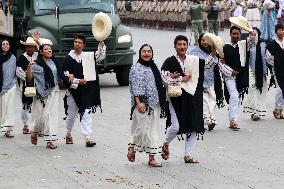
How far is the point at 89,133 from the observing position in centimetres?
1409

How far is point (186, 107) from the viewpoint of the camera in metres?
12.5

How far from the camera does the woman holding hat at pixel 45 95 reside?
14.1m

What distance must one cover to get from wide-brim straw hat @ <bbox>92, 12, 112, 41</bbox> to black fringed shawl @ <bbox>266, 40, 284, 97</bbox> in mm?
3791

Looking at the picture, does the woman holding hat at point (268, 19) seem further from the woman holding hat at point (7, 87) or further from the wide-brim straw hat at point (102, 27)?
the wide-brim straw hat at point (102, 27)

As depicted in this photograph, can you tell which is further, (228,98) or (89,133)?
(228,98)

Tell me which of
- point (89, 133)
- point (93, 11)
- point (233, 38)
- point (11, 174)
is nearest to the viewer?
point (11, 174)

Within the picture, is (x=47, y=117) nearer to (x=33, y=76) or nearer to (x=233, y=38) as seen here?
(x=33, y=76)

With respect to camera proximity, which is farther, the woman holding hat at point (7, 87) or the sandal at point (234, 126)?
the sandal at point (234, 126)

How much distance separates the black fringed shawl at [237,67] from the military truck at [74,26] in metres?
6.69

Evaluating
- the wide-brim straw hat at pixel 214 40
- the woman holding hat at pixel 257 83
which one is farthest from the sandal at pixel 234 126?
the wide-brim straw hat at pixel 214 40

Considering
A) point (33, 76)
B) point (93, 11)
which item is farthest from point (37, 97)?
point (93, 11)

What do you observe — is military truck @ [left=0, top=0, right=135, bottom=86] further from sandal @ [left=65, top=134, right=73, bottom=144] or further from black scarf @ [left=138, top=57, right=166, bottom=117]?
black scarf @ [left=138, top=57, right=166, bottom=117]

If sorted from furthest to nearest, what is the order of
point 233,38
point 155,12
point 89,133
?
point 155,12 → point 233,38 → point 89,133

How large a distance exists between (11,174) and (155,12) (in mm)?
41381
